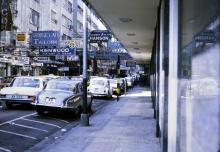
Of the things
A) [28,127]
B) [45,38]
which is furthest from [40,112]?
[45,38]

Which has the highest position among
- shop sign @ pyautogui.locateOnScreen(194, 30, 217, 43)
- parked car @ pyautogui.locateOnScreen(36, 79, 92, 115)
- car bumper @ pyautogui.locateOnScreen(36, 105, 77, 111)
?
shop sign @ pyautogui.locateOnScreen(194, 30, 217, 43)

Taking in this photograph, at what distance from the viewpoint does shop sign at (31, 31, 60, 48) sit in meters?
40.0

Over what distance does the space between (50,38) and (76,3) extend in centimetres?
3297

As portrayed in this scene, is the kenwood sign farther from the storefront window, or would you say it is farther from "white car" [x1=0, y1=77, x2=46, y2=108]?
the storefront window

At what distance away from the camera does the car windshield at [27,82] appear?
20556 mm

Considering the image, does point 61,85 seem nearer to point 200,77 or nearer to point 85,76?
point 85,76

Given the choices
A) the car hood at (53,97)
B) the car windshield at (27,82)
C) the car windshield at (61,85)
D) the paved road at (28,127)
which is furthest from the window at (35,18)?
the car hood at (53,97)

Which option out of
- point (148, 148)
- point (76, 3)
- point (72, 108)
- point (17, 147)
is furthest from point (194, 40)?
point (76, 3)

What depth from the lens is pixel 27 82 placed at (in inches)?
821

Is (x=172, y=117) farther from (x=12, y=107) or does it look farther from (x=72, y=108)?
(x=12, y=107)

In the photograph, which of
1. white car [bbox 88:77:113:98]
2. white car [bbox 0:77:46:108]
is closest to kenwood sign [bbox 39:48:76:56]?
white car [bbox 88:77:113:98]

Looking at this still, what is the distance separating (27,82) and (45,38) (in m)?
19.9

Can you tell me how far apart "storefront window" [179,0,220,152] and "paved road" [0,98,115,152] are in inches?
253

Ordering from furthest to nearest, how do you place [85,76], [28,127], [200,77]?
[85,76]
[28,127]
[200,77]
